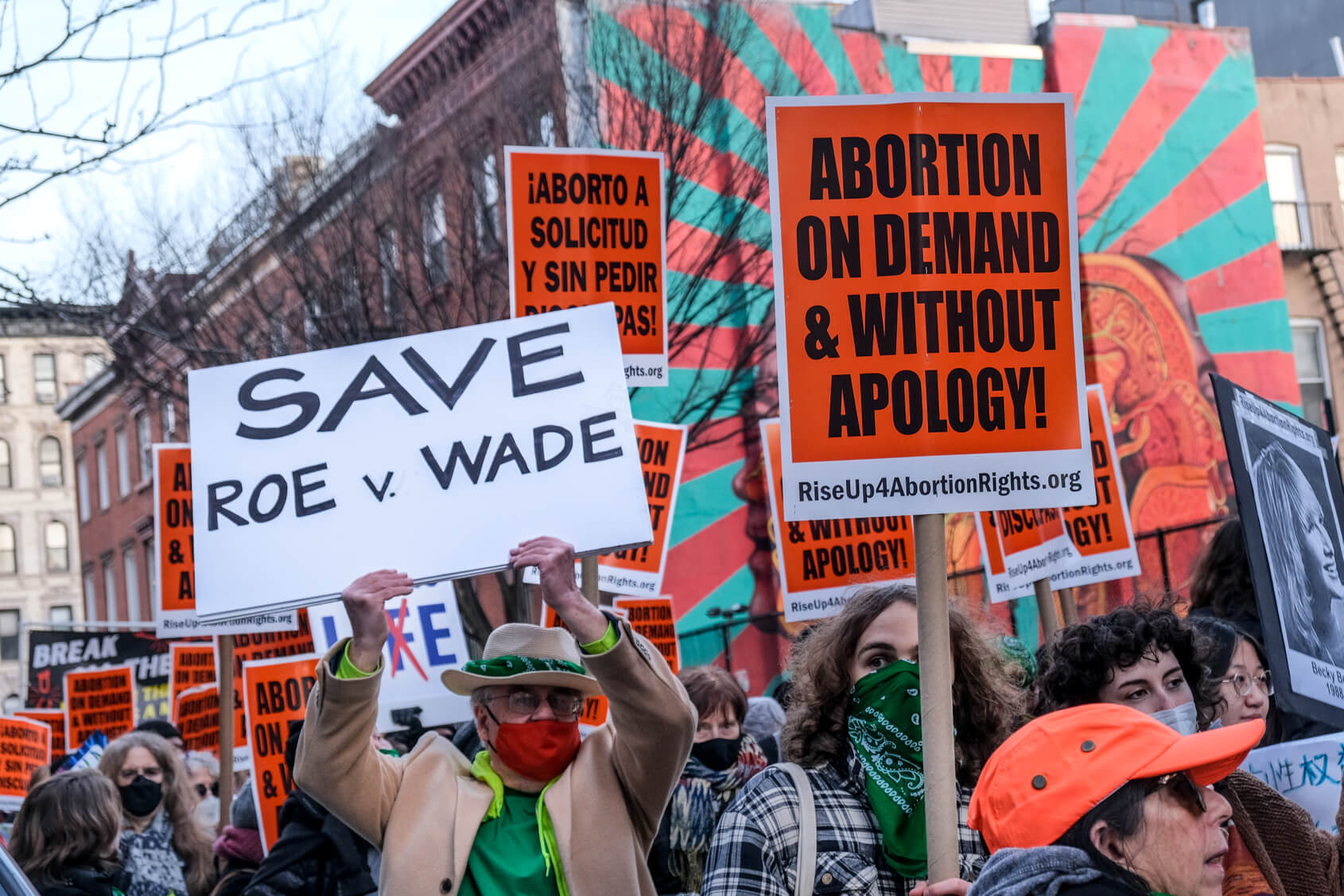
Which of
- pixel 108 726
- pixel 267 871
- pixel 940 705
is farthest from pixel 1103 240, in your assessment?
pixel 940 705

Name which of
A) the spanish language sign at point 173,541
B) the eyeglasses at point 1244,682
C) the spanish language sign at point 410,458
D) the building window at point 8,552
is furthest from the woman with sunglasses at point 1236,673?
the building window at point 8,552

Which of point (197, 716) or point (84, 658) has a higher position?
point (84, 658)

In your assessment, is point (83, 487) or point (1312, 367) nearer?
point (1312, 367)

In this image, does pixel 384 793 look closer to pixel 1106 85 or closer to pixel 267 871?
pixel 267 871

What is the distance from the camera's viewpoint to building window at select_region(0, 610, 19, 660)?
69.9m

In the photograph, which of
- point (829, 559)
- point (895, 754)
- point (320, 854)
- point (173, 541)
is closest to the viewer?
point (895, 754)

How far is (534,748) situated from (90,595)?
48743mm

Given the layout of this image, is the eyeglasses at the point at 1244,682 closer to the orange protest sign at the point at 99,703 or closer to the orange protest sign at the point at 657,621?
the orange protest sign at the point at 657,621

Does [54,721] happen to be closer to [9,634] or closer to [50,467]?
[9,634]

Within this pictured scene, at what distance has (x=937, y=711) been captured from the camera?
3.65 meters

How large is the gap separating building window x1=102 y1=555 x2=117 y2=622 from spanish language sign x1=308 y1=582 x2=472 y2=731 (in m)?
40.4

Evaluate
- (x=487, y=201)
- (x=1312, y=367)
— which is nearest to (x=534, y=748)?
(x=487, y=201)

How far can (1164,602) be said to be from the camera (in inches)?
184

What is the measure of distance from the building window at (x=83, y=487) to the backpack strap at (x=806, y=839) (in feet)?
157
